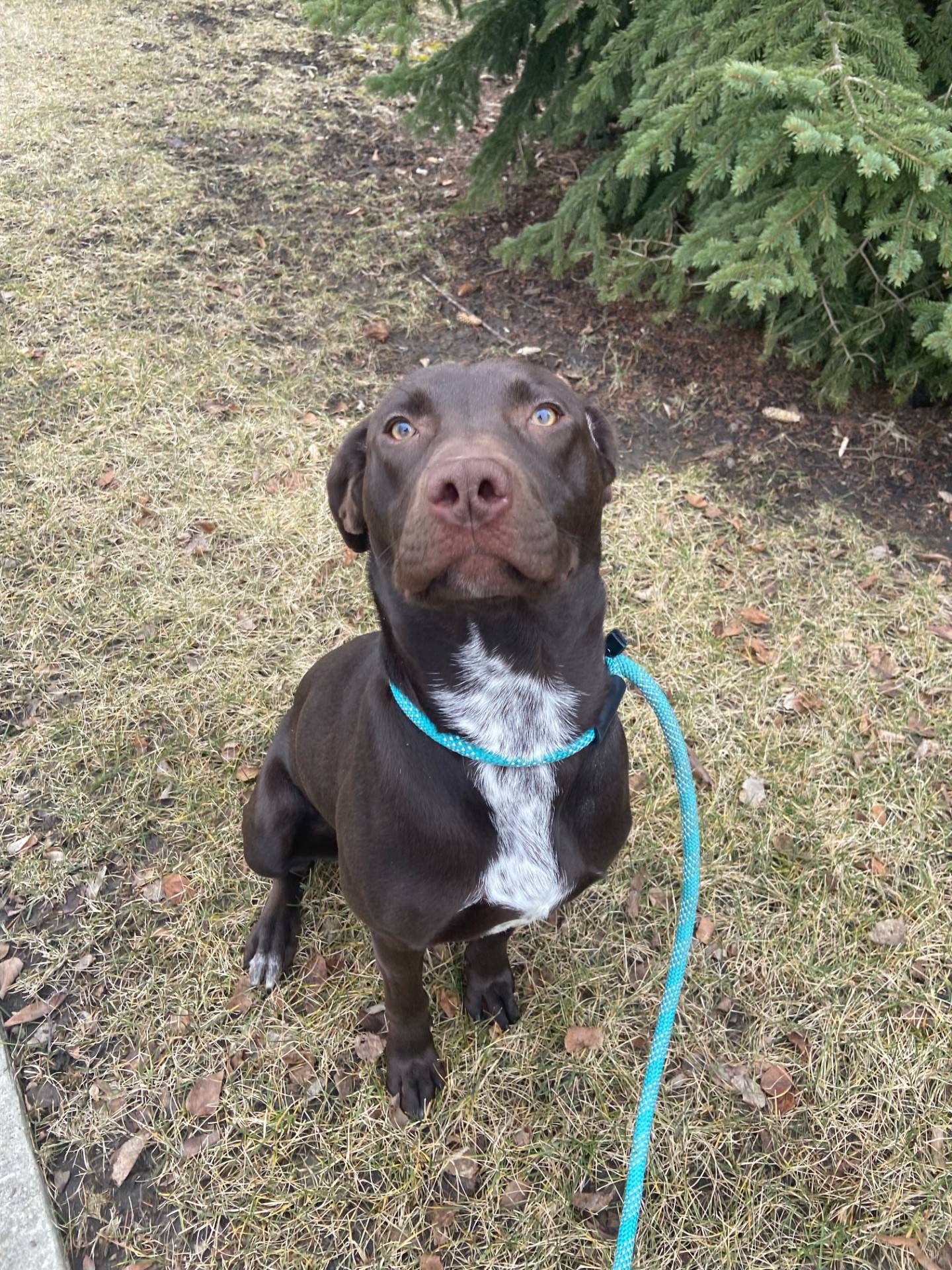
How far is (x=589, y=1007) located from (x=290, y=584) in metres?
2.33

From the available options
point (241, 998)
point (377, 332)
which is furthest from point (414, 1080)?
point (377, 332)

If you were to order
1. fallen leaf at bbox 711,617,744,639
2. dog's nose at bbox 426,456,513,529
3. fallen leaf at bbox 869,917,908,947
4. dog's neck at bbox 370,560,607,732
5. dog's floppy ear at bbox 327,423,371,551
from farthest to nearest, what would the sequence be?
fallen leaf at bbox 711,617,744,639
fallen leaf at bbox 869,917,908,947
dog's floppy ear at bbox 327,423,371,551
dog's neck at bbox 370,560,607,732
dog's nose at bbox 426,456,513,529

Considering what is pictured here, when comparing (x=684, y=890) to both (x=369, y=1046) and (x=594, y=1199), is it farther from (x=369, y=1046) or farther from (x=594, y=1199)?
(x=369, y=1046)

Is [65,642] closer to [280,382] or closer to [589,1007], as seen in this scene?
[280,382]

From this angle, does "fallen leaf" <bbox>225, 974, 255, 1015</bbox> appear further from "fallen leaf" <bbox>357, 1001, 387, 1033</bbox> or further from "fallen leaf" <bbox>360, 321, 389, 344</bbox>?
"fallen leaf" <bbox>360, 321, 389, 344</bbox>

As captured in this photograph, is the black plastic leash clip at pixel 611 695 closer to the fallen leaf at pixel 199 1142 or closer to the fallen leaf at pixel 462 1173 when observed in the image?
the fallen leaf at pixel 462 1173

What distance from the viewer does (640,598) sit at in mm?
4012

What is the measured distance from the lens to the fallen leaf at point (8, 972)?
2.89m

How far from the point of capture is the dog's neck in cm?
189

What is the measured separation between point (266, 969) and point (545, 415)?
6.76 ft

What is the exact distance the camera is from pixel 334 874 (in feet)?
10.2

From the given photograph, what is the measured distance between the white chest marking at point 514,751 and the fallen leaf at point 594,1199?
41.4 inches

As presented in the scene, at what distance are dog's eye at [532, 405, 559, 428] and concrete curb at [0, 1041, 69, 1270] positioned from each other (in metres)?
2.49

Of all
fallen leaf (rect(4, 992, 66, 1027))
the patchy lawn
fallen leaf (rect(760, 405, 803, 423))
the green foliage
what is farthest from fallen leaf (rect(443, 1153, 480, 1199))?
fallen leaf (rect(760, 405, 803, 423))
